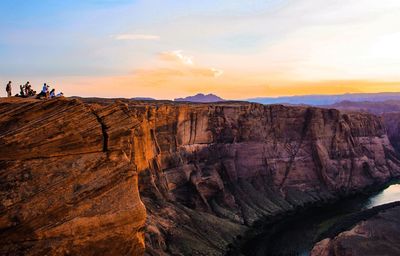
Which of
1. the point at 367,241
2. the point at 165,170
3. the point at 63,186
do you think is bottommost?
the point at 367,241

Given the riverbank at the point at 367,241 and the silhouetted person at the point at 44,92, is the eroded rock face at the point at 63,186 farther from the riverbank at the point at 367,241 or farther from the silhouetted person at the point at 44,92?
the riverbank at the point at 367,241

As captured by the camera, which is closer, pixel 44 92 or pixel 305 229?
pixel 44 92

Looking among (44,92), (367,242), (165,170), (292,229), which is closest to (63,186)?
(44,92)

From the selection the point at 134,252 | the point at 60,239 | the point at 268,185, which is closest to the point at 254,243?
the point at 268,185

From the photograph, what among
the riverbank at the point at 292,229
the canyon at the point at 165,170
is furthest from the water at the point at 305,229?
the canyon at the point at 165,170

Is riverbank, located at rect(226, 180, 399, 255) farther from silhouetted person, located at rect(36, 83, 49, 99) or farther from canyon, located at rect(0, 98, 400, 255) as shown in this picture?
silhouetted person, located at rect(36, 83, 49, 99)

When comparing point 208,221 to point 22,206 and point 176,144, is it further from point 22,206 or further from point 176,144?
point 22,206

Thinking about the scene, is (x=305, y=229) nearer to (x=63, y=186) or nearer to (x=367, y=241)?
(x=367, y=241)
